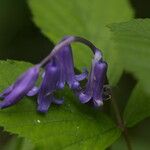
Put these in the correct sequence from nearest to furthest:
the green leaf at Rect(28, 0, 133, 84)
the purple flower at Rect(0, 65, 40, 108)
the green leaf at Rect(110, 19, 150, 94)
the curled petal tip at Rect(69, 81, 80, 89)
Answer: the green leaf at Rect(110, 19, 150, 94) < the purple flower at Rect(0, 65, 40, 108) < the curled petal tip at Rect(69, 81, 80, 89) < the green leaf at Rect(28, 0, 133, 84)

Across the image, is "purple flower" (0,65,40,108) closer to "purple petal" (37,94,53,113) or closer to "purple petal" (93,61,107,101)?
"purple petal" (37,94,53,113)

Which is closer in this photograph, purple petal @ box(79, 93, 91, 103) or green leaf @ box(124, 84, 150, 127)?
purple petal @ box(79, 93, 91, 103)

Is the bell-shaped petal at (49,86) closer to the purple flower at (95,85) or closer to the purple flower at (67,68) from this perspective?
the purple flower at (67,68)

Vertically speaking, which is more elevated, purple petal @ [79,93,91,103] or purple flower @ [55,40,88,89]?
purple flower @ [55,40,88,89]

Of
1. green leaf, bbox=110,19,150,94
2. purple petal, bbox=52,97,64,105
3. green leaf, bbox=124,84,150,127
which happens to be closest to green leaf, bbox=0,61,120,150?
purple petal, bbox=52,97,64,105

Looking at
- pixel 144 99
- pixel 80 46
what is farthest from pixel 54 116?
pixel 80 46

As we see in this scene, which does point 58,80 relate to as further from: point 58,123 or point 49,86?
point 58,123
